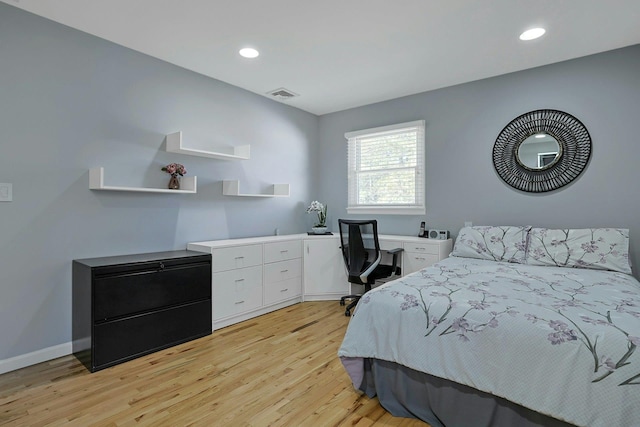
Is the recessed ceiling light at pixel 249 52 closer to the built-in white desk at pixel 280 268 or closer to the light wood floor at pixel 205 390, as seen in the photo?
the built-in white desk at pixel 280 268

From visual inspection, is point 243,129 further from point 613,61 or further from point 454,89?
point 613,61

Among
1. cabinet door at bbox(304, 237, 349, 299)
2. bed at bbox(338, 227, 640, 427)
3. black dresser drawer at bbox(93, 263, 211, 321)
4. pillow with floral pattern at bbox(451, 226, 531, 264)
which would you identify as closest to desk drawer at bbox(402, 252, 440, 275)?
pillow with floral pattern at bbox(451, 226, 531, 264)

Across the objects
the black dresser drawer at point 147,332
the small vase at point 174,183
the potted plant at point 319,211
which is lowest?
the black dresser drawer at point 147,332

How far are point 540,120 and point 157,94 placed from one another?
373cm

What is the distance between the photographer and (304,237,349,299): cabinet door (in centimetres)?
410

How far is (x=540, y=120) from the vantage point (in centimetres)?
330

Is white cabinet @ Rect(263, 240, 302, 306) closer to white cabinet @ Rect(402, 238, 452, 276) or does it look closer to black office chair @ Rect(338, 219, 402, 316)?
black office chair @ Rect(338, 219, 402, 316)

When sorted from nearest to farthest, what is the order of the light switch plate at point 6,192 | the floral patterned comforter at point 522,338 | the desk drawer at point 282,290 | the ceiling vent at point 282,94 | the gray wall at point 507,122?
the floral patterned comforter at point 522,338 < the light switch plate at point 6,192 < the gray wall at point 507,122 < the desk drawer at point 282,290 < the ceiling vent at point 282,94

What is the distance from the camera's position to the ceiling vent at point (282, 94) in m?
3.97

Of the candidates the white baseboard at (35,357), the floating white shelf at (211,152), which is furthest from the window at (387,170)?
the white baseboard at (35,357)

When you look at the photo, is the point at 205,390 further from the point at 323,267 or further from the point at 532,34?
the point at 532,34

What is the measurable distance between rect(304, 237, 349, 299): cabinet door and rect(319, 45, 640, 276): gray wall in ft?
2.59

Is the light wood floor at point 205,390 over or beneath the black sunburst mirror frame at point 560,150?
beneath

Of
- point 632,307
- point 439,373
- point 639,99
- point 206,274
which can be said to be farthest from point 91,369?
point 639,99
